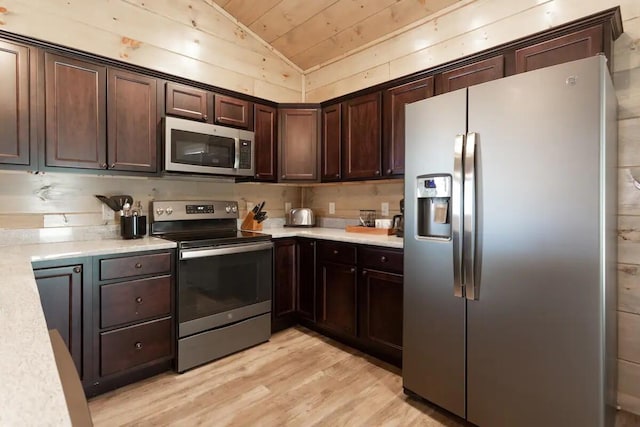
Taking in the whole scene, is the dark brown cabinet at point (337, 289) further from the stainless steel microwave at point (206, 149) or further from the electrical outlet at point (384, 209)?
the stainless steel microwave at point (206, 149)

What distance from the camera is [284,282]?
3.00 m

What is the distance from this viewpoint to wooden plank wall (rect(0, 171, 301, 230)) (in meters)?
2.23

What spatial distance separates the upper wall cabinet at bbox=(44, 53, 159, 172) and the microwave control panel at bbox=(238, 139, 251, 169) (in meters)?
0.67

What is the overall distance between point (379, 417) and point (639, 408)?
56.2 inches

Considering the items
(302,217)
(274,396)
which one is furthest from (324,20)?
(274,396)

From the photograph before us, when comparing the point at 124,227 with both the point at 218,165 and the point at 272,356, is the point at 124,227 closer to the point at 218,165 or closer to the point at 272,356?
the point at 218,165

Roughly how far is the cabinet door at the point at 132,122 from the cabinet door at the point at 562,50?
8.15 ft

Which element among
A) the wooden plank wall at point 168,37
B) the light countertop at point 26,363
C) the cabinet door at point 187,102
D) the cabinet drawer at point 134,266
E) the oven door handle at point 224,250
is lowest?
the cabinet drawer at point 134,266

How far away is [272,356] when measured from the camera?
2594 millimetres

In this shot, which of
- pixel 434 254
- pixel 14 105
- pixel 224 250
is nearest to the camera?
pixel 434 254

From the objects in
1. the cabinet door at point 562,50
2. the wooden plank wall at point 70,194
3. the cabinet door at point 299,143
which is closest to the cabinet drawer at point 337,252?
the cabinet door at point 299,143

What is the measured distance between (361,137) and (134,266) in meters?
1.99

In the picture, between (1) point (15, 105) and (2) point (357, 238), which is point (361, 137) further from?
(1) point (15, 105)

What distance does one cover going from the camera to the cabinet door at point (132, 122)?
232 centimetres
